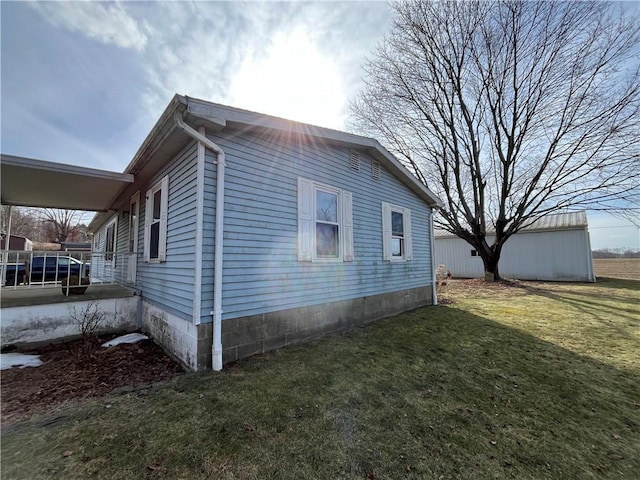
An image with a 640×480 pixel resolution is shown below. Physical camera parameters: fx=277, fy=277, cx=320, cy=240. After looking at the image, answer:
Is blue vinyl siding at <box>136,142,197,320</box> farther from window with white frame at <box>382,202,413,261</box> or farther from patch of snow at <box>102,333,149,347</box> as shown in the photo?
window with white frame at <box>382,202,413,261</box>

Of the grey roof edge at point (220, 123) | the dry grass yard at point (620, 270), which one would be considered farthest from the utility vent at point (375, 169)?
the dry grass yard at point (620, 270)

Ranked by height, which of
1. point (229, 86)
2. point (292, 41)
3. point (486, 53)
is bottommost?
point (229, 86)

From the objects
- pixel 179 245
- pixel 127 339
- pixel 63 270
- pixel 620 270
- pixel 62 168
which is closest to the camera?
pixel 179 245

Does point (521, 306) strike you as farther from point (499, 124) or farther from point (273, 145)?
point (499, 124)

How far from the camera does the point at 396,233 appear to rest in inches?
300

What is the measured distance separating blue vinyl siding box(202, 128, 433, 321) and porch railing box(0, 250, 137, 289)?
3.40 m

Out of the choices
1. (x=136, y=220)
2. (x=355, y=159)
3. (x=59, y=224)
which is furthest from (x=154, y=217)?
(x=59, y=224)

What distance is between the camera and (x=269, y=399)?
3.07 metres

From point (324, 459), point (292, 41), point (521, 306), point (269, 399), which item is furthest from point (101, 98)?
point (521, 306)

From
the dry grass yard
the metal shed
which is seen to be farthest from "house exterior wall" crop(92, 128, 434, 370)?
the dry grass yard

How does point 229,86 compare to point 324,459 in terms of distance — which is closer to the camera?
point 324,459

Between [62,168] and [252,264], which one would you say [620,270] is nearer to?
[252,264]

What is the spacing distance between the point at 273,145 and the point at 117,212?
22.9 ft

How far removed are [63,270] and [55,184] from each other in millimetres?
5970
